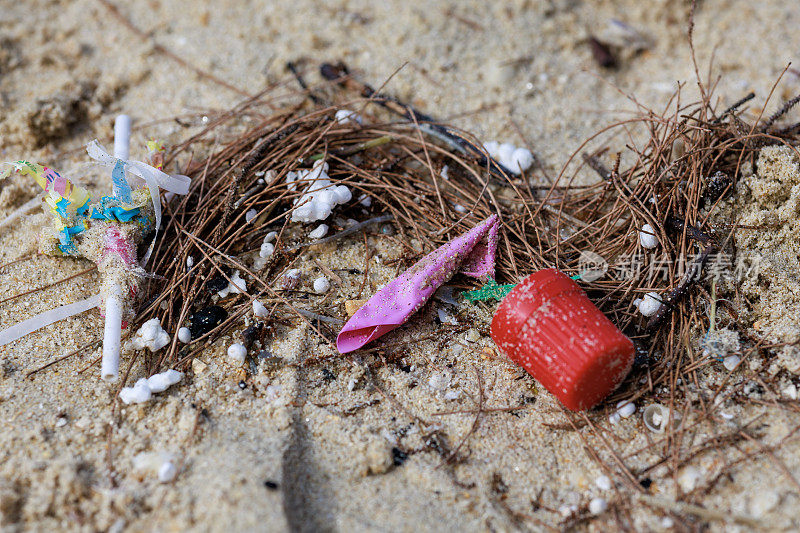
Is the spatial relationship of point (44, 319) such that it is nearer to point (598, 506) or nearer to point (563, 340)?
point (563, 340)

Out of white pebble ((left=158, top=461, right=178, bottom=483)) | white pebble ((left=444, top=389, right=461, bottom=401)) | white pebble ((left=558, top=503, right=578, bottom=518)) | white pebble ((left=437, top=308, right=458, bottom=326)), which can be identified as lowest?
white pebble ((left=558, top=503, right=578, bottom=518))

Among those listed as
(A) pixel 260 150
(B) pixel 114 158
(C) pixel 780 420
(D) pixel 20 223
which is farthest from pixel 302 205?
(C) pixel 780 420

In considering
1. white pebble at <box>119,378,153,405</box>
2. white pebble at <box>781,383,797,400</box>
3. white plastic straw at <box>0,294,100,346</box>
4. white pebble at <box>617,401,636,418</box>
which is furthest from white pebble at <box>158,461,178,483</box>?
white pebble at <box>781,383,797,400</box>

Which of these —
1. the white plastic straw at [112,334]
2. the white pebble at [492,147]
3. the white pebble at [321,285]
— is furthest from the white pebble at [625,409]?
the white plastic straw at [112,334]

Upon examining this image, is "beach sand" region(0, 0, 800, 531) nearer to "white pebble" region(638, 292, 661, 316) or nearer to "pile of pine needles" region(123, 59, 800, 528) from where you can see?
"pile of pine needles" region(123, 59, 800, 528)

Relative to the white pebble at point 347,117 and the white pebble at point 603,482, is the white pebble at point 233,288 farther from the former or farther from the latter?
the white pebble at point 603,482
